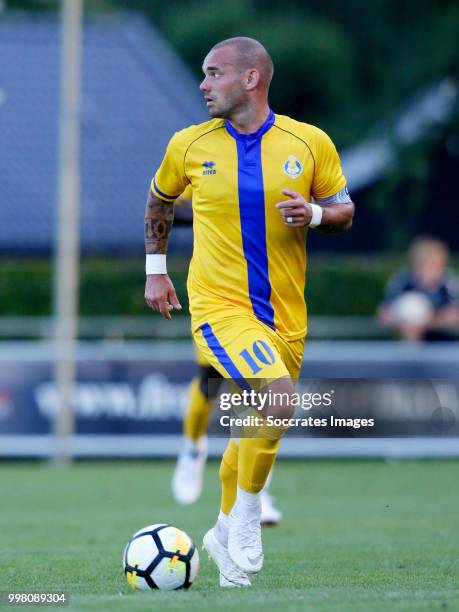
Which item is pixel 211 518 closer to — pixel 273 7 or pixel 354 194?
pixel 354 194

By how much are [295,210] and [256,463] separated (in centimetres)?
122

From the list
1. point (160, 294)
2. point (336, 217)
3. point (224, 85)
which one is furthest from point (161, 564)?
point (224, 85)

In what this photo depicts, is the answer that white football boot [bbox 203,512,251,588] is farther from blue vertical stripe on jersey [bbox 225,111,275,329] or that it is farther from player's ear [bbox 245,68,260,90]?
player's ear [bbox 245,68,260,90]

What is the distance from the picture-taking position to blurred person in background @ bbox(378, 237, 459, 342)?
16.3m

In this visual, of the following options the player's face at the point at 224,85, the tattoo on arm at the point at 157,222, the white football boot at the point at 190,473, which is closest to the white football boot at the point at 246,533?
the tattoo on arm at the point at 157,222

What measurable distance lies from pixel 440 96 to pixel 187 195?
2172 centimetres

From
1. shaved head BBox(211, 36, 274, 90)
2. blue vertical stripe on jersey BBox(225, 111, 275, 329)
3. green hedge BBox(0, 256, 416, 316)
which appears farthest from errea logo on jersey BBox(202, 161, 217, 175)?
green hedge BBox(0, 256, 416, 316)

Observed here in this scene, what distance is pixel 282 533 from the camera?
10.2 m

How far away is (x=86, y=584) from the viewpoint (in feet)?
23.9

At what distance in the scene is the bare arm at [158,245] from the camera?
7.79 m

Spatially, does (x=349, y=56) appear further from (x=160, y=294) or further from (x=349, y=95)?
(x=160, y=294)

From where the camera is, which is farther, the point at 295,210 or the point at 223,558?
the point at 223,558

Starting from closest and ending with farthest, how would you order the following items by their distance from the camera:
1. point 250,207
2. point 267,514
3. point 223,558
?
1. point 223,558
2. point 250,207
3. point 267,514

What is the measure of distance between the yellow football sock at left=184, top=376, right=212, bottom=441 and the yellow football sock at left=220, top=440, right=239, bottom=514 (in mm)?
3823
